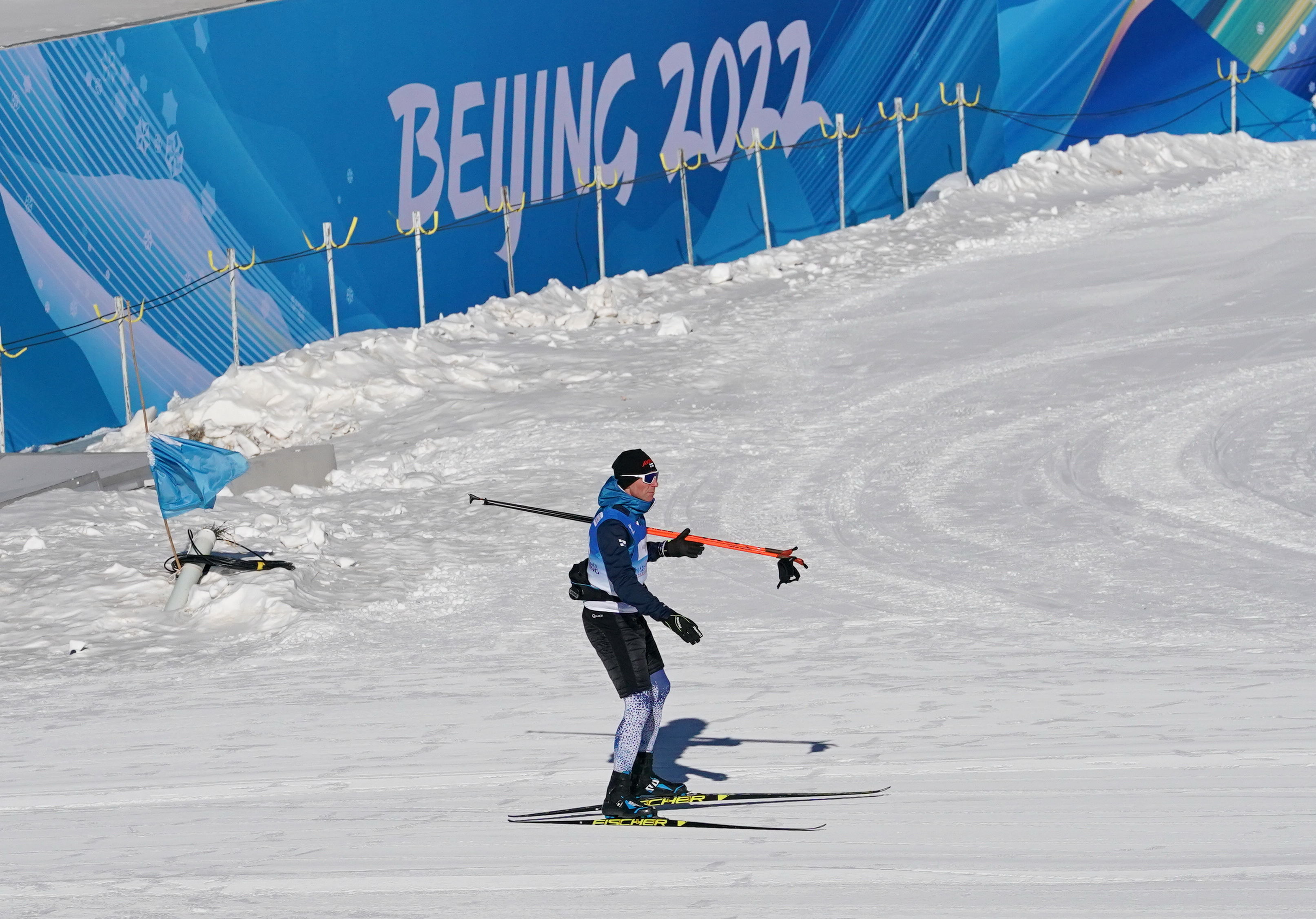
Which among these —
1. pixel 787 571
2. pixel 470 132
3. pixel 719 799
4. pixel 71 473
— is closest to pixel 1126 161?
pixel 470 132

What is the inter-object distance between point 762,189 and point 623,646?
55.2 ft

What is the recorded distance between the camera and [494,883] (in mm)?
6129

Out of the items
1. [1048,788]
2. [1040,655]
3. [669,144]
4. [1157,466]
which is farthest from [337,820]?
[669,144]

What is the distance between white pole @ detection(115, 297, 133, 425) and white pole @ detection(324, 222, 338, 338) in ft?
8.19

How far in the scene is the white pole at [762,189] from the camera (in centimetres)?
2277

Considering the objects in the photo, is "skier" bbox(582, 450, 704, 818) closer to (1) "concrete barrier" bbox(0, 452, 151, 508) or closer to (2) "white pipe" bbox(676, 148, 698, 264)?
(1) "concrete barrier" bbox(0, 452, 151, 508)

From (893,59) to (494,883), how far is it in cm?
2014

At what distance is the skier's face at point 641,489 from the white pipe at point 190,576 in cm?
591

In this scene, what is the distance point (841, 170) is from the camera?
23.7 meters

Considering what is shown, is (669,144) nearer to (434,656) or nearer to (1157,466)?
(1157,466)

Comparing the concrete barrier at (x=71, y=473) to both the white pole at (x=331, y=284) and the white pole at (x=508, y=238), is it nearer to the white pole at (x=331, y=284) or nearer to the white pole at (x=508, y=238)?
the white pole at (x=331, y=284)

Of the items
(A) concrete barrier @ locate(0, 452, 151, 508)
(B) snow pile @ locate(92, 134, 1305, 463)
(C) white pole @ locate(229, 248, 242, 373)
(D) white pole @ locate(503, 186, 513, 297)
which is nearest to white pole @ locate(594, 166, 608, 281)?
(B) snow pile @ locate(92, 134, 1305, 463)

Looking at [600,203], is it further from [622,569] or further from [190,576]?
[622,569]

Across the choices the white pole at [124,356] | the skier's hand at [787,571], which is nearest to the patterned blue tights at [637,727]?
the skier's hand at [787,571]
